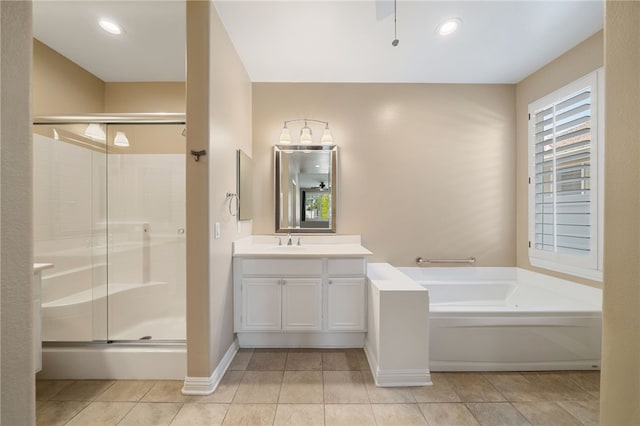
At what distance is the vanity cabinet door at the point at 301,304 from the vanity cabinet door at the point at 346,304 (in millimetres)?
108

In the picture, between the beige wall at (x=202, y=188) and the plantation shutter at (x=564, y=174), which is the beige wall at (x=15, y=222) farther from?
the plantation shutter at (x=564, y=174)

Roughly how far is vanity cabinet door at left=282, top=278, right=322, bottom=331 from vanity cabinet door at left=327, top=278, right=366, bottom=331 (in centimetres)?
11

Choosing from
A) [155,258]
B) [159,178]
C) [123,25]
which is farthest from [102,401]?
[123,25]

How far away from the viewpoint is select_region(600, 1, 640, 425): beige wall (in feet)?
2.54

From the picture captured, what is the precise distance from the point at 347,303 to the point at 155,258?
1893mm

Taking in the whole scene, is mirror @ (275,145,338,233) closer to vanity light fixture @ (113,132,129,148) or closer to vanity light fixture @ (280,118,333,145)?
vanity light fixture @ (280,118,333,145)

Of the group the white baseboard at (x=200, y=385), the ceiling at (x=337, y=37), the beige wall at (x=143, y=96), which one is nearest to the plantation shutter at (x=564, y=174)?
the ceiling at (x=337, y=37)

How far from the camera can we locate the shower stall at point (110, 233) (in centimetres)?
215

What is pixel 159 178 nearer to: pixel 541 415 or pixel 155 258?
pixel 155 258

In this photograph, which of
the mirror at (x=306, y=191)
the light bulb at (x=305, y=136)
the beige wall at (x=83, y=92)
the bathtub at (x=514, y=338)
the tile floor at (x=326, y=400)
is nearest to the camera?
the tile floor at (x=326, y=400)

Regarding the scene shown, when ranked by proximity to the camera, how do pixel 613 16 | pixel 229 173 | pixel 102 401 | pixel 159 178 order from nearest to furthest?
pixel 613 16, pixel 102 401, pixel 229 173, pixel 159 178

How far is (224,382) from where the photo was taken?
2025 mm

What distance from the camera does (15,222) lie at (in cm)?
60

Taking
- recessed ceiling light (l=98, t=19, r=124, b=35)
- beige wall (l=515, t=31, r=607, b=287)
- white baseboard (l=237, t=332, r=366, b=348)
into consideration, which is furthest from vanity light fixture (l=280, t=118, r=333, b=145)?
beige wall (l=515, t=31, r=607, b=287)
